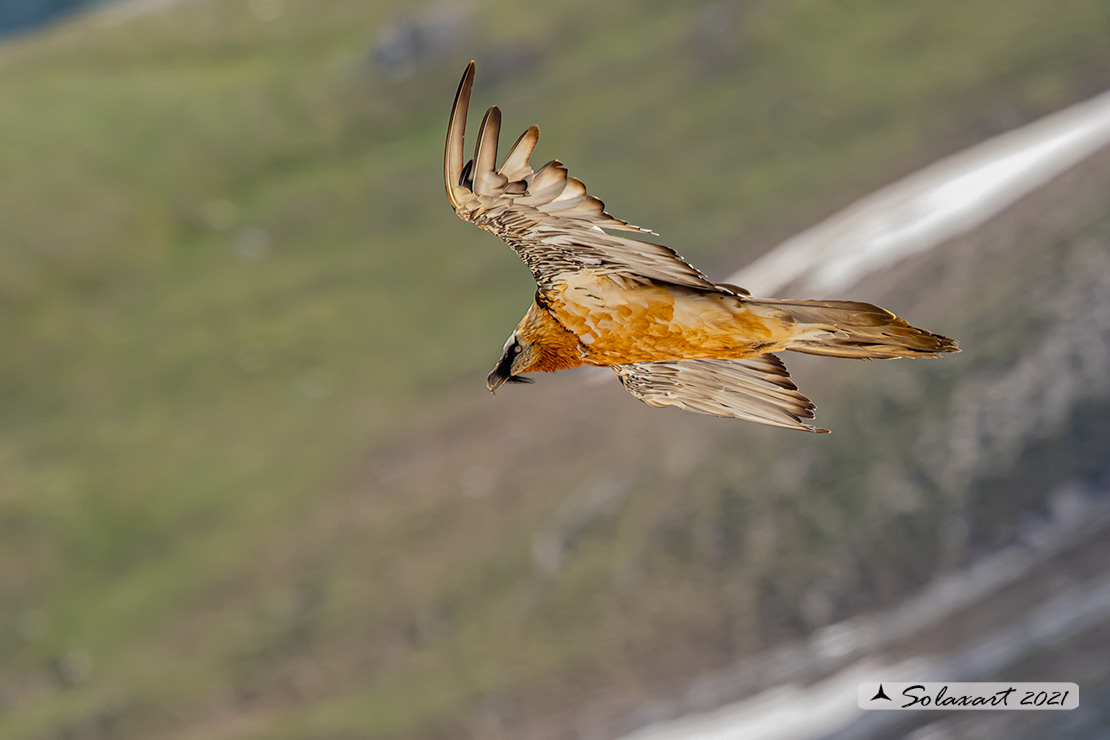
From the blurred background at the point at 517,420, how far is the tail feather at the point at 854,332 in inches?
1053

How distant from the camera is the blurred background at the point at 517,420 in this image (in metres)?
35.5

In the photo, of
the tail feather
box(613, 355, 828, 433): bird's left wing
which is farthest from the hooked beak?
the tail feather

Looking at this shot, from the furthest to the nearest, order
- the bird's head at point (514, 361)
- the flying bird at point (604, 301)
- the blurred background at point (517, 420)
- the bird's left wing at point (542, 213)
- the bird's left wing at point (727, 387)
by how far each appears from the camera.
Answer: the blurred background at point (517, 420) → the bird's left wing at point (727, 387) → the bird's head at point (514, 361) → the flying bird at point (604, 301) → the bird's left wing at point (542, 213)

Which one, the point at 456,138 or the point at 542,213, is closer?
the point at 456,138

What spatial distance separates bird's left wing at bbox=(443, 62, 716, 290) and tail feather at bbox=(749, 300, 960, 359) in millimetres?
868

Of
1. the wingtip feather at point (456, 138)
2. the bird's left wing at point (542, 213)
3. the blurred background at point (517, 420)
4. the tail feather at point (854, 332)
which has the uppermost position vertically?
the blurred background at point (517, 420)

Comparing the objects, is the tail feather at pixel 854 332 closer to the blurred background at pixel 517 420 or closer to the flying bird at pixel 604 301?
the flying bird at pixel 604 301

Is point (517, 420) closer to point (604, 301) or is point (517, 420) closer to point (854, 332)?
point (604, 301)

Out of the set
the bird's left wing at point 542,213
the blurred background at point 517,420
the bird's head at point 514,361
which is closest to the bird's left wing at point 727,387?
the bird's head at point 514,361

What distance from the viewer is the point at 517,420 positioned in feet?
140

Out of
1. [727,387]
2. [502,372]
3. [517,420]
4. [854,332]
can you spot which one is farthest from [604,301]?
[517,420]

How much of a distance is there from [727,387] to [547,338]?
8.84 feet

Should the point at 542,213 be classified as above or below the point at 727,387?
above

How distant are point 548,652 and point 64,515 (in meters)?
19.5
